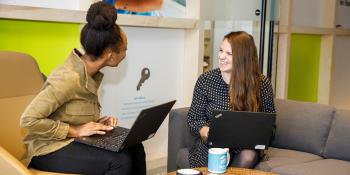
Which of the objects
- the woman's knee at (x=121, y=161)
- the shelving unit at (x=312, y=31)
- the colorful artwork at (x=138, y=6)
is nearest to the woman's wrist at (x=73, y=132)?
the woman's knee at (x=121, y=161)

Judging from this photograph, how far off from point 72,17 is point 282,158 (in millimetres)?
1633

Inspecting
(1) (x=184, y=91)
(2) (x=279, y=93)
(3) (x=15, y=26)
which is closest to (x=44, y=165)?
(3) (x=15, y=26)

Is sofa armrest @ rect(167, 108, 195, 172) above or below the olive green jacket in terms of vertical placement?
below

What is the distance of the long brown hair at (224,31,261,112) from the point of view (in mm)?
2598

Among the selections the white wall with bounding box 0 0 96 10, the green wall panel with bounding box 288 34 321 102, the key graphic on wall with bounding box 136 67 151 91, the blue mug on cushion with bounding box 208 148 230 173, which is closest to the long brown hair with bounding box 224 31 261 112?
the blue mug on cushion with bounding box 208 148 230 173

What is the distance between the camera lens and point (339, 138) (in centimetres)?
289

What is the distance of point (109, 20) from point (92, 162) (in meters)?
0.68

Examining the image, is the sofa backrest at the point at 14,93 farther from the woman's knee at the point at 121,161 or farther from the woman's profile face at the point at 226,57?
the woman's profile face at the point at 226,57

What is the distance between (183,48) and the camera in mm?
4008

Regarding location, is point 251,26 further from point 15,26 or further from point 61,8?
point 15,26

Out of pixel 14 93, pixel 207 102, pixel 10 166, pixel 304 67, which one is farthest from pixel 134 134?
pixel 304 67

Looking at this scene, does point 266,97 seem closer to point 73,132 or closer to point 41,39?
point 73,132

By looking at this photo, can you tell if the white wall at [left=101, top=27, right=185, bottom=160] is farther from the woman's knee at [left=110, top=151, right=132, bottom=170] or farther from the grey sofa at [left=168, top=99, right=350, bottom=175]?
the woman's knee at [left=110, top=151, right=132, bottom=170]

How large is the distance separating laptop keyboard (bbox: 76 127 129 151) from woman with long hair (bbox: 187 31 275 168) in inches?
22.7
